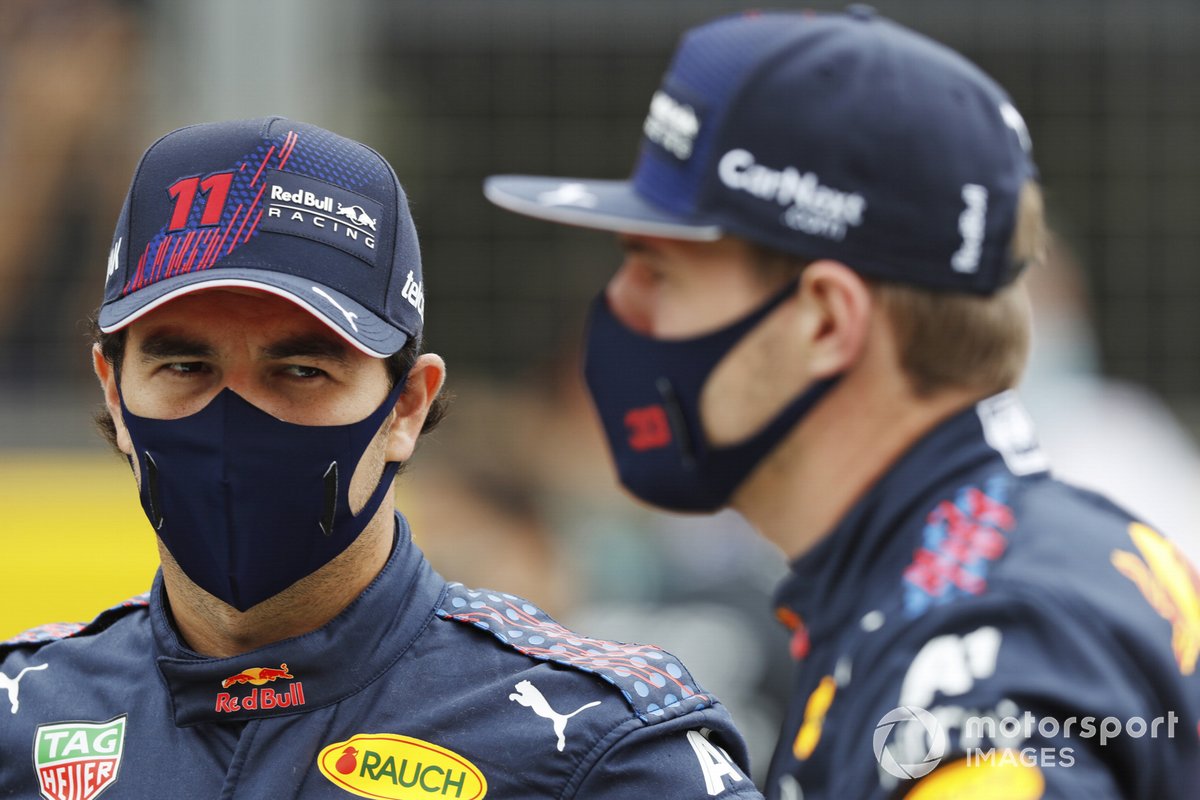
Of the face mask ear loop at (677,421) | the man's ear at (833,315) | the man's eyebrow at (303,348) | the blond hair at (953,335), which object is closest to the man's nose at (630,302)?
the face mask ear loop at (677,421)

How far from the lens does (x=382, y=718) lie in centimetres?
220

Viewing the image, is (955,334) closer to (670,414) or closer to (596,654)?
(670,414)

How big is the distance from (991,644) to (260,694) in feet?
3.04

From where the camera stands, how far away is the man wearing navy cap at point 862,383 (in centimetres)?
232

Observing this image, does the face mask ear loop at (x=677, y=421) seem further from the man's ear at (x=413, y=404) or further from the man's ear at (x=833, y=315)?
the man's ear at (x=413, y=404)

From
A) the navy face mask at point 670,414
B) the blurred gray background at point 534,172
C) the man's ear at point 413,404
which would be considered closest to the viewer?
the man's ear at point 413,404

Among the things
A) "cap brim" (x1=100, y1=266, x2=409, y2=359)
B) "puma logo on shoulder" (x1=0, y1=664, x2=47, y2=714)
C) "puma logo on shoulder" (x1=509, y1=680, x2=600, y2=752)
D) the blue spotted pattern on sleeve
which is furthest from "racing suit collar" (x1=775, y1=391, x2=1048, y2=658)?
"puma logo on shoulder" (x1=0, y1=664, x2=47, y2=714)

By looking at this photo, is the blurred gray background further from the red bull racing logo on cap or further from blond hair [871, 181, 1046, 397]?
the red bull racing logo on cap

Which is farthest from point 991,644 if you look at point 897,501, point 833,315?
point 833,315

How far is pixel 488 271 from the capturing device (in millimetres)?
7934

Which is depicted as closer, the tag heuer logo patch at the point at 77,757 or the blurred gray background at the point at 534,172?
the tag heuer logo patch at the point at 77,757

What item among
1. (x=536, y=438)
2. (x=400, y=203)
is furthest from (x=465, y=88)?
(x=400, y=203)

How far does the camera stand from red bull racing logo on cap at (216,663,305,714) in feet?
7.20

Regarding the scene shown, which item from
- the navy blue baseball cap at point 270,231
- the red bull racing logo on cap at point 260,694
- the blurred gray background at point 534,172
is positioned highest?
the navy blue baseball cap at point 270,231
